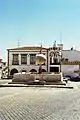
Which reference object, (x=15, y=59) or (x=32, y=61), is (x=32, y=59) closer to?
(x=32, y=61)

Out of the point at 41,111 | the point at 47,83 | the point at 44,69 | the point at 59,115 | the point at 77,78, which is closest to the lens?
the point at 59,115

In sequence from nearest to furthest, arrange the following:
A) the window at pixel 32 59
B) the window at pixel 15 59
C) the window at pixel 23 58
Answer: the window at pixel 32 59, the window at pixel 23 58, the window at pixel 15 59

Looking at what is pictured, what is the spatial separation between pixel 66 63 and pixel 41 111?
174ft

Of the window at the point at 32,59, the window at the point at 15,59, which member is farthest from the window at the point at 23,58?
the window at the point at 32,59

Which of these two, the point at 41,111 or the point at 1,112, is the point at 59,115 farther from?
the point at 1,112

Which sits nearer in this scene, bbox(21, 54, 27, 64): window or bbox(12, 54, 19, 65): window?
bbox(21, 54, 27, 64): window

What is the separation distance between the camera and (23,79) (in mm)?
34094

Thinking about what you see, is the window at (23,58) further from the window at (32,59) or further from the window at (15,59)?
the window at (32,59)

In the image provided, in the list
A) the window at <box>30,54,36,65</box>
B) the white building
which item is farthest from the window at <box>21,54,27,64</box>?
the window at <box>30,54,36,65</box>

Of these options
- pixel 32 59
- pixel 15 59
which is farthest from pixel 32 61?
pixel 15 59

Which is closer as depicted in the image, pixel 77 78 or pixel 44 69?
pixel 77 78

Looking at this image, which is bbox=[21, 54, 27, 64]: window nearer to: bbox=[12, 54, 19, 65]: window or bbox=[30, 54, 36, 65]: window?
bbox=[12, 54, 19, 65]: window

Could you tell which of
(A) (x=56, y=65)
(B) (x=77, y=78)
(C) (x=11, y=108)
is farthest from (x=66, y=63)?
(C) (x=11, y=108)

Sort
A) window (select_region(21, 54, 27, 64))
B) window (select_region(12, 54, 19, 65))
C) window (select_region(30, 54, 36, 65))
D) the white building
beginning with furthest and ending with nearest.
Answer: window (select_region(12, 54, 19, 65)), window (select_region(21, 54, 27, 64)), window (select_region(30, 54, 36, 65)), the white building
